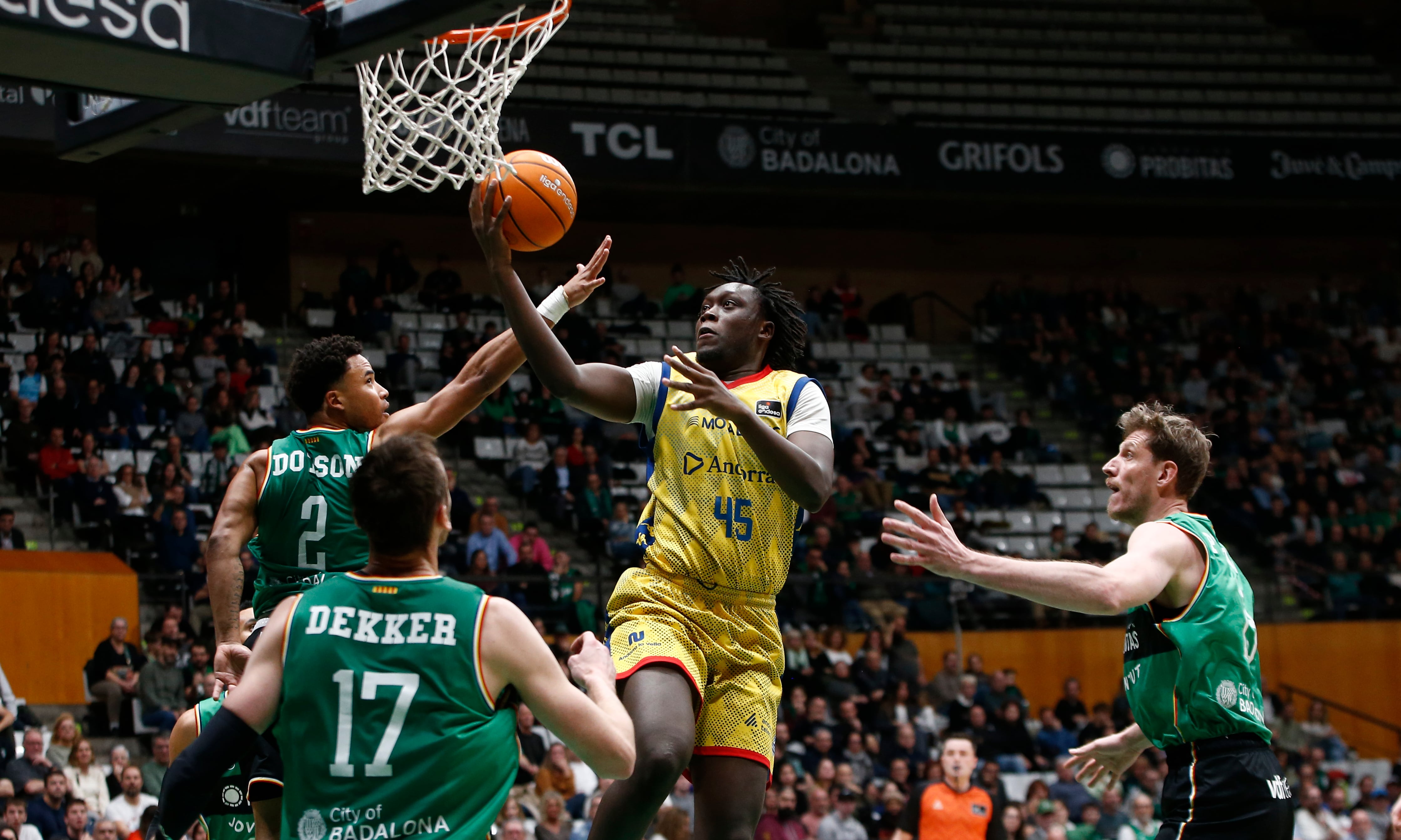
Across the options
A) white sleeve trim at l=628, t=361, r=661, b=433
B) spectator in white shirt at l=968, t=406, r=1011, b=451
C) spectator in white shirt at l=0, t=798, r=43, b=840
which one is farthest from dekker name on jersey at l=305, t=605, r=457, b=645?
spectator in white shirt at l=968, t=406, r=1011, b=451

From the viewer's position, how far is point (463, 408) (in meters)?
5.21

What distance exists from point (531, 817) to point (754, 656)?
739 centimetres

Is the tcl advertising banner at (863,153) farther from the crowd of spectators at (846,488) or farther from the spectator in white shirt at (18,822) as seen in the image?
the spectator in white shirt at (18,822)

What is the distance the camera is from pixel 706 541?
16.5ft

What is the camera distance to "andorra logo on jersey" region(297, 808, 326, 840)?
327 cm

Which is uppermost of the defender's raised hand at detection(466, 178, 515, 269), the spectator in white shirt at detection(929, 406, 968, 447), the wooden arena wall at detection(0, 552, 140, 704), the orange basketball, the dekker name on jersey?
the orange basketball

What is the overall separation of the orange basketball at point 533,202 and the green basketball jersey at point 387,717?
7.25 feet

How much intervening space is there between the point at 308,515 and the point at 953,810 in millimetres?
7499

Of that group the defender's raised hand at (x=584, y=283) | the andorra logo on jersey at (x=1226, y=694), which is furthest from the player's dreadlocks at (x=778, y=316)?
the andorra logo on jersey at (x=1226, y=694)

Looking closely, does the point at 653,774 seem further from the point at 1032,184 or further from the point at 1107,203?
the point at 1107,203

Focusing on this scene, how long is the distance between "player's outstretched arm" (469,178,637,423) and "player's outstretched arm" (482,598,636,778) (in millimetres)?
1433

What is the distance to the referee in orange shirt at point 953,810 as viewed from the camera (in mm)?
11328

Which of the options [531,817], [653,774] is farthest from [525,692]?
[531,817]

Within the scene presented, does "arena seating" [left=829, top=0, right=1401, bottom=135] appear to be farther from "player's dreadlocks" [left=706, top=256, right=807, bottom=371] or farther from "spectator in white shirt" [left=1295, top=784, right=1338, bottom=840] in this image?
"player's dreadlocks" [left=706, top=256, right=807, bottom=371]
